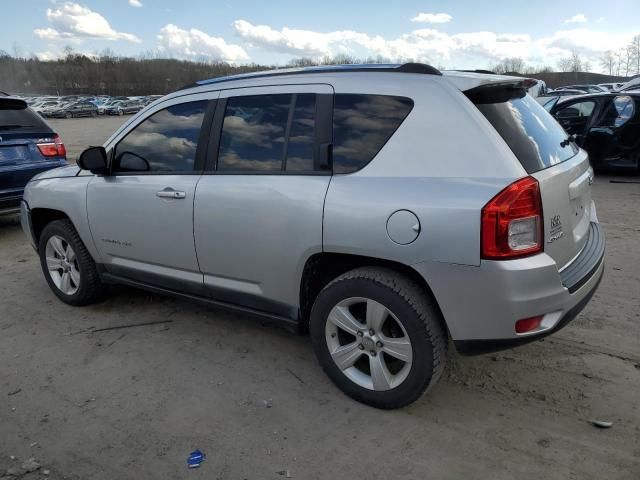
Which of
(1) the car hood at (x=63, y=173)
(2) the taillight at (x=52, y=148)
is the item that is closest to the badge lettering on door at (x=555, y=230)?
(1) the car hood at (x=63, y=173)

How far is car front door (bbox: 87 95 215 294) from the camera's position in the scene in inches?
137

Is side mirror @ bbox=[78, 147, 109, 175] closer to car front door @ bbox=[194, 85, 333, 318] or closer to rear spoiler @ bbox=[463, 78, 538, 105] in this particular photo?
car front door @ bbox=[194, 85, 333, 318]

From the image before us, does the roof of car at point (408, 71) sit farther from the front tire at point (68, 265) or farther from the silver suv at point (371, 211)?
the front tire at point (68, 265)

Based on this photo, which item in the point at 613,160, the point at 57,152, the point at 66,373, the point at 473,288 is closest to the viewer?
the point at 473,288

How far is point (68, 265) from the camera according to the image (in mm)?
4445

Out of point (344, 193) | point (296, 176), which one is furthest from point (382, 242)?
point (296, 176)

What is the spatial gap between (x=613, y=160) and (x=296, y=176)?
29.8ft

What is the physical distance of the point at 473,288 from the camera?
2.45 metres

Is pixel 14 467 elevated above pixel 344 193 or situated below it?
below

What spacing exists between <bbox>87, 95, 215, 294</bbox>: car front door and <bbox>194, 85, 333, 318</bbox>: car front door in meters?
0.16

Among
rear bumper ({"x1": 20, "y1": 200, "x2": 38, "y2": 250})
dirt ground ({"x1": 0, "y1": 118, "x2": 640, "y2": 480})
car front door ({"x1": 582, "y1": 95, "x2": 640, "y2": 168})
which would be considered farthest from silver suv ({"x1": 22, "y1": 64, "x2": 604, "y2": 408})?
car front door ({"x1": 582, "y1": 95, "x2": 640, "y2": 168})

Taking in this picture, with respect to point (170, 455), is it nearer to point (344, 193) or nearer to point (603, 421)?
point (344, 193)

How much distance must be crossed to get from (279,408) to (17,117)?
5.73m

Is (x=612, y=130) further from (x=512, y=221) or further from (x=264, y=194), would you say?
(x=264, y=194)
